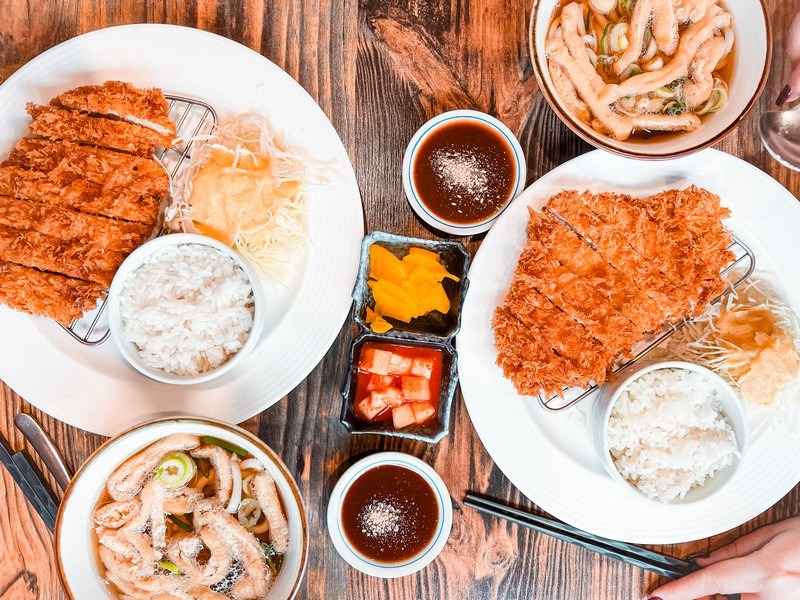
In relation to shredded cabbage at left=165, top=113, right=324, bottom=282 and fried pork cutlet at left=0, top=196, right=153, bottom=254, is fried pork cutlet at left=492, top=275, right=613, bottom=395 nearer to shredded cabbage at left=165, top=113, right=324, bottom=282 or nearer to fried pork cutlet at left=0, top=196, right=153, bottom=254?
shredded cabbage at left=165, top=113, right=324, bottom=282

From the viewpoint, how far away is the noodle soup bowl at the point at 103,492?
2.42 meters

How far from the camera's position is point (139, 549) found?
8.55 ft

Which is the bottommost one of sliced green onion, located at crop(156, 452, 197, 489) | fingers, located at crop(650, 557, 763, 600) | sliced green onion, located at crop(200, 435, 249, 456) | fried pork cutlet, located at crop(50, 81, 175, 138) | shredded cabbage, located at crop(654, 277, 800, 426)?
fingers, located at crop(650, 557, 763, 600)

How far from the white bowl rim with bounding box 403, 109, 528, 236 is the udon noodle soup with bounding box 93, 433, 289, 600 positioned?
1.43m

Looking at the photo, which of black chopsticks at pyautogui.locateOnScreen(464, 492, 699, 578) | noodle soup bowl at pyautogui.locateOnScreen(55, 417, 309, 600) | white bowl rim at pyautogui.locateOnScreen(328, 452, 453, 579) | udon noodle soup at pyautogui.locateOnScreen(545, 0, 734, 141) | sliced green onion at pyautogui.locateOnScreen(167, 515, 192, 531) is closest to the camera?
noodle soup bowl at pyautogui.locateOnScreen(55, 417, 309, 600)

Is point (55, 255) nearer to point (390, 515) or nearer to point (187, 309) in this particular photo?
point (187, 309)

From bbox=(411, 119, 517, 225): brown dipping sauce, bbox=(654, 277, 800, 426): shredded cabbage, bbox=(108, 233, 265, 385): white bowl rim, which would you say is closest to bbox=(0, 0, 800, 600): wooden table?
bbox=(411, 119, 517, 225): brown dipping sauce

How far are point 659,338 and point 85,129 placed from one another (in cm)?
291

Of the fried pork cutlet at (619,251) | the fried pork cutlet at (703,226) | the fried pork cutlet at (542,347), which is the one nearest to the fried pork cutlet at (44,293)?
the fried pork cutlet at (542,347)

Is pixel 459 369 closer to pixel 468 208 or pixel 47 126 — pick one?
pixel 468 208

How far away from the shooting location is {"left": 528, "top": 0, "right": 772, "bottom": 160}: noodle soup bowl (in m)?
2.46

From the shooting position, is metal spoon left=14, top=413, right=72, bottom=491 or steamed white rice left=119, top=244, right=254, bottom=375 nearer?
steamed white rice left=119, top=244, right=254, bottom=375

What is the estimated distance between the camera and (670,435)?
2.72 m

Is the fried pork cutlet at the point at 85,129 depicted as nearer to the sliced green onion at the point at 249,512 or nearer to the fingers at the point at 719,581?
the sliced green onion at the point at 249,512
